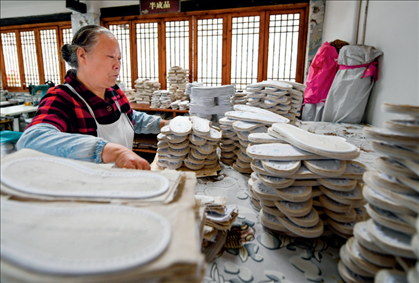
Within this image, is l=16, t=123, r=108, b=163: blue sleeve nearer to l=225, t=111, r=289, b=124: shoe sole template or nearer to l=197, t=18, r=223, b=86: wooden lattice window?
l=225, t=111, r=289, b=124: shoe sole template

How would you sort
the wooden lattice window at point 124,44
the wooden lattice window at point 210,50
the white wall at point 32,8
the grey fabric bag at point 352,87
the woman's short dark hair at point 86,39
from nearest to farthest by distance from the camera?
the woman's short dark hair at point 86,39 → the grey fabric bag at point 352,87 → the wooden lattice window at point 210,50 → the wooden lattice window at point 124,44 → the white wall at point 32,8

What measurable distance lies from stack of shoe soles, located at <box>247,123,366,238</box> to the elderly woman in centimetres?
61

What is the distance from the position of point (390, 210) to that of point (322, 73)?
4.01 metres

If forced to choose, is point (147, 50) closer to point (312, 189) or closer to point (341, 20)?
point (341, 20)

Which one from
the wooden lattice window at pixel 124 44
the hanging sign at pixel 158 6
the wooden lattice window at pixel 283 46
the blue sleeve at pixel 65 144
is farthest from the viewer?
the wooden lattice window at pixel 124 44

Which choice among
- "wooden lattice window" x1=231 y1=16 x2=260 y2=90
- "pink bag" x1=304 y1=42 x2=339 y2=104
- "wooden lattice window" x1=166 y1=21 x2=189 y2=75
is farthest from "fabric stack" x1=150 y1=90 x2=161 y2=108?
"pink bag" x1=304 y1=42 x2=339 y2=104

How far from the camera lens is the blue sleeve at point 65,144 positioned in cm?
123

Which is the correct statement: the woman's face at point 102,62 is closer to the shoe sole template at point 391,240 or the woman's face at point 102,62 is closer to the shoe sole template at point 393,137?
the shoe sole template at point 393,137

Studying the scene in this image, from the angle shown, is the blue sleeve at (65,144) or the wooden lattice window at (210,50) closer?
the blue sleeve at (65,144)

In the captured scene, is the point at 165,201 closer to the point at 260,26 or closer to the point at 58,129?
the point at 58,129

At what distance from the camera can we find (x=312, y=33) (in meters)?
5.49

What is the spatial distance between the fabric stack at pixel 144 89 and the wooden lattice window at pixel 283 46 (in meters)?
3.01

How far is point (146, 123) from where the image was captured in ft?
7.75

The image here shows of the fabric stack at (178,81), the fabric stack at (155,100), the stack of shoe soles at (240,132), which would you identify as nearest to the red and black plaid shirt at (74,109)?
the stack of shoe soles at (240,132)
